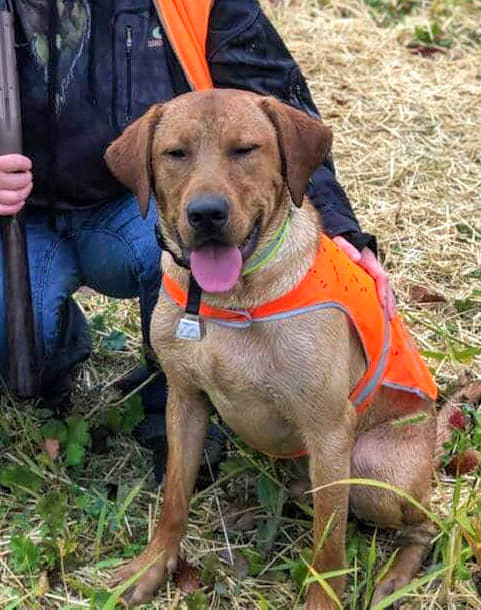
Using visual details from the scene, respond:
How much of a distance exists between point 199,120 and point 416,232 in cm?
276

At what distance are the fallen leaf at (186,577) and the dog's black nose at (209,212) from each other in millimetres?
1206

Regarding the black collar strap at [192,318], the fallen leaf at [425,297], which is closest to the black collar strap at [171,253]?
the black collar strap at [192,318]

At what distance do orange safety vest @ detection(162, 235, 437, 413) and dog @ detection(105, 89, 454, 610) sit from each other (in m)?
0.02

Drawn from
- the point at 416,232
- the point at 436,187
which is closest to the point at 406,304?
the point at 416,232

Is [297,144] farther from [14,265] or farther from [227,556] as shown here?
[227,556]

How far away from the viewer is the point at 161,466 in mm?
3738

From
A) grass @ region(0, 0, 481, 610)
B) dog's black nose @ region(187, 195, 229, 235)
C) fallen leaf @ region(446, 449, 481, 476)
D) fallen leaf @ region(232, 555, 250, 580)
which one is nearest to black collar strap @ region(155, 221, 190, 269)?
dog's black nose @ region(187, 195, 229, 235)

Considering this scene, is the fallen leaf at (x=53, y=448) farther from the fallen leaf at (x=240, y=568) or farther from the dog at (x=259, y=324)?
the fallen leaf at (x=240, y=568)

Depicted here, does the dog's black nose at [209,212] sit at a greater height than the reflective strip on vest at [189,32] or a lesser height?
lesser

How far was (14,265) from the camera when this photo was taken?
344cm

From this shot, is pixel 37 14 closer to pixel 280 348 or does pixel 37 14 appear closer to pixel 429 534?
pixel 280 348

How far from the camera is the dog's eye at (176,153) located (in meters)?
2.81

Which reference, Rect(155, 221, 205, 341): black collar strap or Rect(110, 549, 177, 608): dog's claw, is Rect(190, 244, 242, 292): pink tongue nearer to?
Rect(155, 221, 205, 341): black collar strap

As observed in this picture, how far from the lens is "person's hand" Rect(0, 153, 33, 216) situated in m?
3.31
